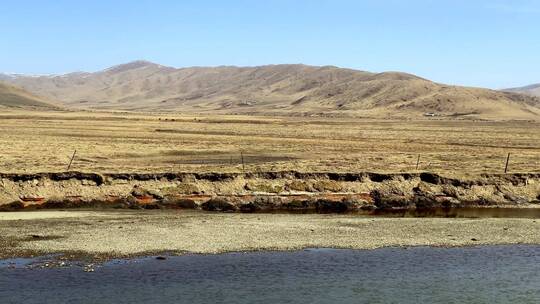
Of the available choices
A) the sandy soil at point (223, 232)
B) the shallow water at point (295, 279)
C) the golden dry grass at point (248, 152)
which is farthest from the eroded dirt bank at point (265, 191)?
the shallow water at point (295, 279)

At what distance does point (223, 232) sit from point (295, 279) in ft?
27.7

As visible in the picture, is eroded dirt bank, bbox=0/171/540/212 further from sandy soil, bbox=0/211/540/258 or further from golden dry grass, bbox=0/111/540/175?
golden dry grass, bbox=0/111/540/175

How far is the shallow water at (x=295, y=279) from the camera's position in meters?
20.7

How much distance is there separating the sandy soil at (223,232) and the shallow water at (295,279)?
6.00 ft

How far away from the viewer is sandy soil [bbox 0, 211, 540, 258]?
1078 inches

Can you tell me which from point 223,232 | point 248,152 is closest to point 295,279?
point 223,232

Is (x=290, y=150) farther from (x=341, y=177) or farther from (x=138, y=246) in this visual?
(x=138, y=246)

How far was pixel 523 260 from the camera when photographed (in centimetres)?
2627

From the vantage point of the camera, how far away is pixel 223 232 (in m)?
30.7

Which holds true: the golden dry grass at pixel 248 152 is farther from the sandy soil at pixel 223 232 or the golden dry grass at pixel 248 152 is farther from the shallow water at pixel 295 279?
the shallow water at pixel 295 279

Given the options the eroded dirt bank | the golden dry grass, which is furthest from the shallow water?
the golden dry grass

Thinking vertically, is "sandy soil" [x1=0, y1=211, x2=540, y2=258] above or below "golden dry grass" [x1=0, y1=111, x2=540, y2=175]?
Result: below

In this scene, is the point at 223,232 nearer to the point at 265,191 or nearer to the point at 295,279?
the point at 295,279

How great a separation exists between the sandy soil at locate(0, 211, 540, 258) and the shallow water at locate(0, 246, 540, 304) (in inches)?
72.0
